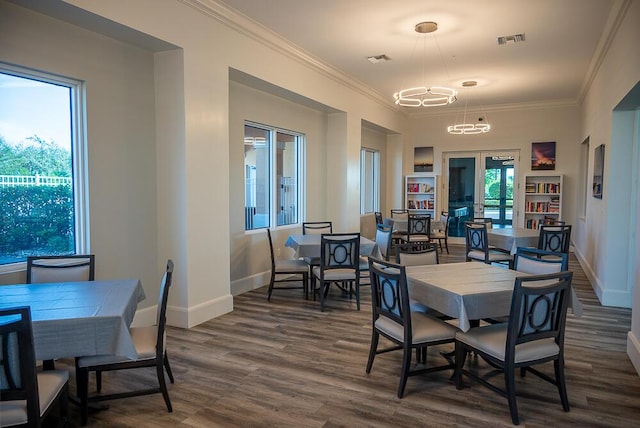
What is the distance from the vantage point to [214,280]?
4855mm

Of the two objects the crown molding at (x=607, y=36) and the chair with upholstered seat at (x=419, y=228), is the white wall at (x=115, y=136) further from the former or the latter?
the chair with upholstered seat at (x=419, y=228)

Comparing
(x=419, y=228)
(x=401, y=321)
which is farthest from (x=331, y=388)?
(x=419, y=228)

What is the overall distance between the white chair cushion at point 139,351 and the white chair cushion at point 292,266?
279 centimetres

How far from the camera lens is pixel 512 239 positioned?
6.28 m

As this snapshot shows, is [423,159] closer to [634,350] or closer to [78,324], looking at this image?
[634,350]

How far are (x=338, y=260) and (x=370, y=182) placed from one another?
5.62m

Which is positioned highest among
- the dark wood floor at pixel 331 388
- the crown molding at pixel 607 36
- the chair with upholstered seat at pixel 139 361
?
the crown molding at pixel 607 36

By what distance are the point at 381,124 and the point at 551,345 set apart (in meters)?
7.18

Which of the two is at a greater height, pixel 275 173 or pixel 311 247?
pixel 275 173

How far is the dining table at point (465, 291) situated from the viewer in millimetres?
2889

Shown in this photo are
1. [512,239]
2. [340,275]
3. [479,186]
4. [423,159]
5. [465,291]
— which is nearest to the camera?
[465,291]

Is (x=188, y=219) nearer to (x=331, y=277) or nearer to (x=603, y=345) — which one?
(x=331, y=277)

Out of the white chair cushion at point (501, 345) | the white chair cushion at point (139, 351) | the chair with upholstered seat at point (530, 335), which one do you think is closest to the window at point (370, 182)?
the white chair cushion at point (501, 345)

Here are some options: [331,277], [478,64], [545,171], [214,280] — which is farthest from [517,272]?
[545,171]
